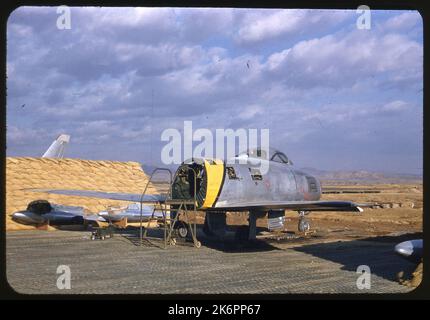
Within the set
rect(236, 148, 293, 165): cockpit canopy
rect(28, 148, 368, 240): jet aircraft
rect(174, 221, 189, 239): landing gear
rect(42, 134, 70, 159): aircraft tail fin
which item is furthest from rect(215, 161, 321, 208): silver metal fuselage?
rect(42, 134, 70, 159): aircraft tail fin

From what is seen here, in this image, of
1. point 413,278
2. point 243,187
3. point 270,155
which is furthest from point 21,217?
point 413,278

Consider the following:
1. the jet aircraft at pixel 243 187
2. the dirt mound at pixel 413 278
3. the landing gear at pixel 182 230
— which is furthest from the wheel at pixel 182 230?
the dirt mound at pixel 413 278

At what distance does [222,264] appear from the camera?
10.7 meters

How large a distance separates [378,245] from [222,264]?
20.4 ft

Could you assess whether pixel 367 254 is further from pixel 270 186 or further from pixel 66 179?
pixel 66 179

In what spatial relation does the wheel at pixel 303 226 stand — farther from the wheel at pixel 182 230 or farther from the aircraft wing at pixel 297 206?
the wheel at pixel 182 230

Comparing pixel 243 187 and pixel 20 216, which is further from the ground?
pixel 243 187

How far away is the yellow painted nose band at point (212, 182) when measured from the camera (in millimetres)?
13509

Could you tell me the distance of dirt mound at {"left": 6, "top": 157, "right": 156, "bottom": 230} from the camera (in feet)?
67.4

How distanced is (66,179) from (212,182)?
1145cm

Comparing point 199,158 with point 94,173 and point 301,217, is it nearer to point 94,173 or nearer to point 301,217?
point 301,217

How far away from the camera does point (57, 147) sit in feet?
91.6

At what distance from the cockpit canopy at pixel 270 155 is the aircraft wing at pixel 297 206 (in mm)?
1794
